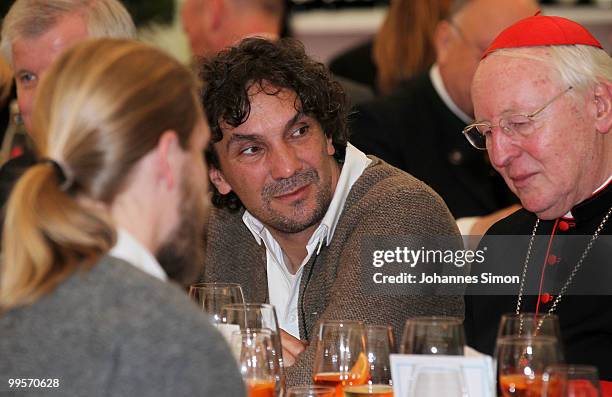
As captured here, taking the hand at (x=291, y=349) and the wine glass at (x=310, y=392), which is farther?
the hand at (x=291, y=349)

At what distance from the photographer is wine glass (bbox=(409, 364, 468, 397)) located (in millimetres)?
1473

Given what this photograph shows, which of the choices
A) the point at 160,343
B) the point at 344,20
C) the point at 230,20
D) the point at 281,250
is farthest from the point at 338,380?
the point at 344,20

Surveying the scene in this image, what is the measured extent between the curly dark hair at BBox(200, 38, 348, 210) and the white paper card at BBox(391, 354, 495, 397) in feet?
3.92

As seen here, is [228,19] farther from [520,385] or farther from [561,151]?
[520,385]

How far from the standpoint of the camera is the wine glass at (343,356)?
5.66 feet

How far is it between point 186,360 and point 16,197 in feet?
1.08

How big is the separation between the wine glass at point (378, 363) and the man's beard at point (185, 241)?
0.32m

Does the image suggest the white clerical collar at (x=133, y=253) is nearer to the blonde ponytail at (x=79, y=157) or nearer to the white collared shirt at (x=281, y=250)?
the blonde ponytail at (x=79, y=157)

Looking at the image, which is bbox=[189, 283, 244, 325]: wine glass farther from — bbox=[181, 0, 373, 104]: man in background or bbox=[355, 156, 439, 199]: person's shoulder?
bbox=[181, 0, 373, 104]: man in background

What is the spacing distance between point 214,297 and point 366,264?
1.80 feet

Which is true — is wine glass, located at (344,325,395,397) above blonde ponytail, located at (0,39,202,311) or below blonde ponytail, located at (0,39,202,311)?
below

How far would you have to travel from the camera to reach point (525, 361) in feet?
5.05

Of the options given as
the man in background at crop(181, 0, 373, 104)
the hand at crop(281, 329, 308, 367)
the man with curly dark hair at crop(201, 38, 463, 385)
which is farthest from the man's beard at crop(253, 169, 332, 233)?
the man in background at crop(181, 0, 373, 104)

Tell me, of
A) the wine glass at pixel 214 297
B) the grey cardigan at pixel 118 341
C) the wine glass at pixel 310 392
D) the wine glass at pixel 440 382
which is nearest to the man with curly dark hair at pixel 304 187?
the wine glass at pixel 214 297
